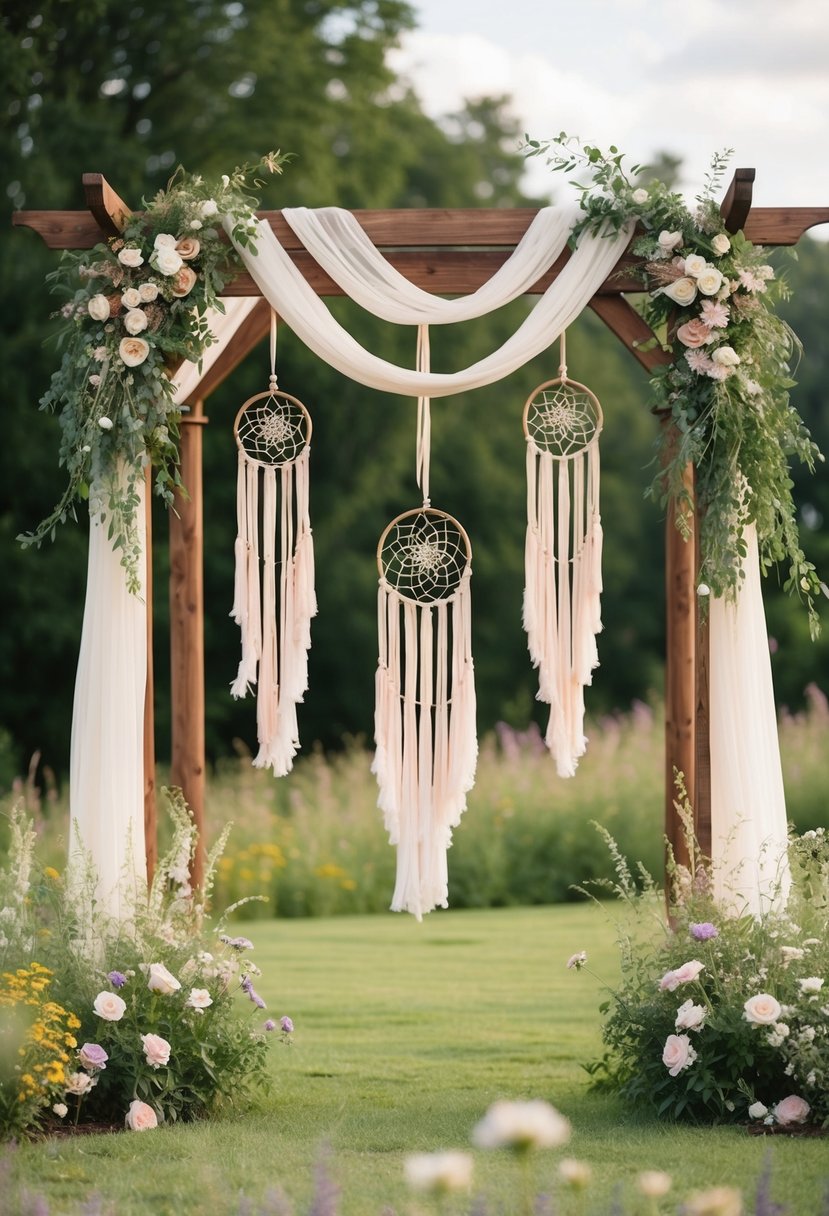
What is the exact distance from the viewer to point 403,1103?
4.68 metres

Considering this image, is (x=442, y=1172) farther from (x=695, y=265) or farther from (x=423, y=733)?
(x=695, y=265)

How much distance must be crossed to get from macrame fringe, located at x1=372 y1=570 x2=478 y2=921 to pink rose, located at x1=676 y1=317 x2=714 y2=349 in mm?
973

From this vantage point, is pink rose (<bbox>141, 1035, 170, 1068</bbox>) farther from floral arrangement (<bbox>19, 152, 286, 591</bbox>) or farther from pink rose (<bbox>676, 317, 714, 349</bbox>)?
pink rose (<bbox>676, 317, 714, 349</bbox>)

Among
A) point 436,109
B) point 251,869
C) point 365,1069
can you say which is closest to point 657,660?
point 436,109

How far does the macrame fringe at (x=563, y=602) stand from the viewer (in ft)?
15.4

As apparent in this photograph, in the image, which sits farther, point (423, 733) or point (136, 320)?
point (423, 733)

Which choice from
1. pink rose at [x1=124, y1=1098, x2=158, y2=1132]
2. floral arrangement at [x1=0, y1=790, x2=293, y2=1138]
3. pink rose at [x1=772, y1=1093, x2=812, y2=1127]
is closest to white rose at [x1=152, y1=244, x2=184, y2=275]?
floral arrangement at [x1=0, y1=790, x2=293, y2=1138]

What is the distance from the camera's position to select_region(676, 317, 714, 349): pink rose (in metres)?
4.48

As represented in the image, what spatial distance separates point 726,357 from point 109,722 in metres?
2.17

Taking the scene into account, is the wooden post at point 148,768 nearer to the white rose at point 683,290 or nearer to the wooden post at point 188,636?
the wooden post at point 188,636

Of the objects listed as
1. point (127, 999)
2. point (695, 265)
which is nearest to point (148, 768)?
point (127, 999)

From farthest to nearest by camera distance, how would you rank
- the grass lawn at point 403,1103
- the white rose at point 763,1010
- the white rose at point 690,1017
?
1. the white rose at point 690,1017
2. the white rose at point 763,1010
3. the grass lawn at point 403,1103

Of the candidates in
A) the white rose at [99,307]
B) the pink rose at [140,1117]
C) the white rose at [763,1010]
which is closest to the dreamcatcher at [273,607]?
the white rose at [99,307]

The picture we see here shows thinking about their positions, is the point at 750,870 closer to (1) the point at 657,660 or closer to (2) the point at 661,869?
(2) the point at 661,869
